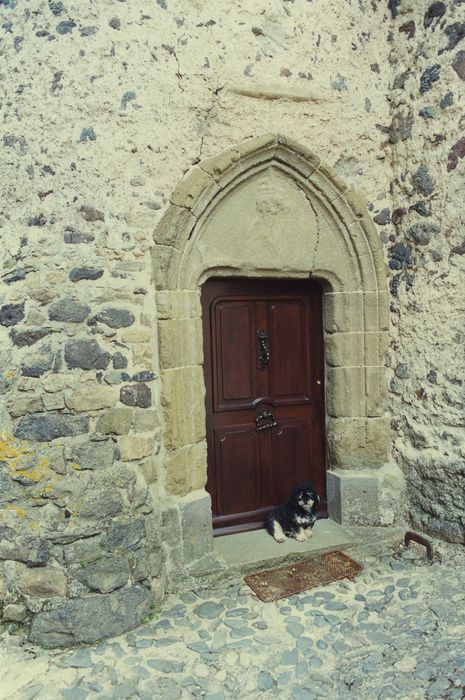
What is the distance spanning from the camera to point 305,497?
365cm

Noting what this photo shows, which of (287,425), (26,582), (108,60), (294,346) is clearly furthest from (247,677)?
(108,60)

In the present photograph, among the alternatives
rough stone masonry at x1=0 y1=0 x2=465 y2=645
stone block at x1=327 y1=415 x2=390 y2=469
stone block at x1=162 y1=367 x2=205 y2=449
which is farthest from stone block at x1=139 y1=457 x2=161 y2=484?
stone block at x1=327 y1=415 x2=390 y2=469

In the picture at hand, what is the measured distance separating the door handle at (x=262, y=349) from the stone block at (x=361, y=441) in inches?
28.6

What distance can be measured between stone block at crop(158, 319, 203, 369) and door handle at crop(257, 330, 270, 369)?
2.04ft

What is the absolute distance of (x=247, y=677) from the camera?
102 inches

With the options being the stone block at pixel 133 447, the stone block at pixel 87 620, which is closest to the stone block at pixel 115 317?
the stone block at pixel 133 447

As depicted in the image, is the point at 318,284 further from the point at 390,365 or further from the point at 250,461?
the point at 250,461

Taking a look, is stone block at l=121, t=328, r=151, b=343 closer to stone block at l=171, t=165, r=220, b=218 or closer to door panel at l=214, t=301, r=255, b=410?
door panel at l=214, t=301, r=255, b=410

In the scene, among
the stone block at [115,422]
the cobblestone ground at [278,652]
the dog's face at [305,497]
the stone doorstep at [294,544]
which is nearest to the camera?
the cobblestone ground at [278,652]

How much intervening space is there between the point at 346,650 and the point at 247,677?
55 cm

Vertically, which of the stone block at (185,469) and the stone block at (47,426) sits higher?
the stone block at (47,426)

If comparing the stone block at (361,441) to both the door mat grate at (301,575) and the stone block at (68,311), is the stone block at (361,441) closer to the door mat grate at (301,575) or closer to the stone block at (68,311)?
the door mat grate at (301,575)

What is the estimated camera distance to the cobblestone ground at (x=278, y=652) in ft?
8.19

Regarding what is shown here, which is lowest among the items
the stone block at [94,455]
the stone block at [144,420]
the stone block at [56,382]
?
the stone block at [94,455]
